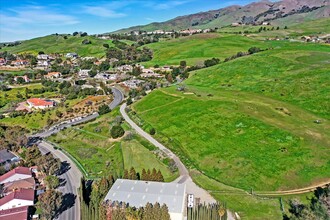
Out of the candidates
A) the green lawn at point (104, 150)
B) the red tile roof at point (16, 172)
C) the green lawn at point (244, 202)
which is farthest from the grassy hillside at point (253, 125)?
the red tile roof at point (16, 172)

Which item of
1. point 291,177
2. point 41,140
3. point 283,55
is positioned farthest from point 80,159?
point 283,55

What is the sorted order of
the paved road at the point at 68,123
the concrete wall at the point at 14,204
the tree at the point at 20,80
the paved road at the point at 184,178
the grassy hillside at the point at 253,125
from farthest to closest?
the tree at the point at 20,80 < the paved road at the point at 68,123 < the grassy hillside at the point at 253,125 < the paved road at the point at 184,178 < the concrete wall at the point at 14,204

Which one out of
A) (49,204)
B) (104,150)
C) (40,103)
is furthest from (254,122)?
(40,103)

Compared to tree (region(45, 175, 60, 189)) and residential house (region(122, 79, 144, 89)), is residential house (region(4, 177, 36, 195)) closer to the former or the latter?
tree (region(45, 175, 60, 189))

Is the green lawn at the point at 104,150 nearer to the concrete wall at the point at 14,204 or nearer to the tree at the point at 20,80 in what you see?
the concrete wall at the point at 14,204

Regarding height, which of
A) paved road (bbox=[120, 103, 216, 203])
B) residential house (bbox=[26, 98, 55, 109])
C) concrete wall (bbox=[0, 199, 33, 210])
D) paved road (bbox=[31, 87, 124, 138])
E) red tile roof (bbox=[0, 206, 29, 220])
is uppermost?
red tile roof (bbox=[0, 206, 29, 220])

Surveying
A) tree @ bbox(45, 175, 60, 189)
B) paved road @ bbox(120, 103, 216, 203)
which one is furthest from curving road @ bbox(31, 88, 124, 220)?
paved road @ bbox(120, 103, 216, 203)
